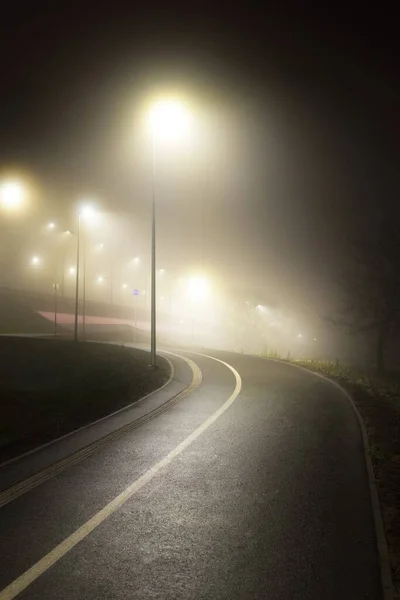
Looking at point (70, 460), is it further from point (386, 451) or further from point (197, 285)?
point (197, 285)

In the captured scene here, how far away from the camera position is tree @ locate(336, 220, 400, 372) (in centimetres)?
3181

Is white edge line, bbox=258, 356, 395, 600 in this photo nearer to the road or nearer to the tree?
the road

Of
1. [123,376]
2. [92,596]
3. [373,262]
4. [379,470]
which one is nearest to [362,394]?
[379,470]

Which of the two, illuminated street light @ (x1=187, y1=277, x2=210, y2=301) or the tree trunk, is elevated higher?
illuminated street light @ (x1=187, y1=277, x2=210, y2=301)

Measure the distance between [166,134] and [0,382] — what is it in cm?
1116

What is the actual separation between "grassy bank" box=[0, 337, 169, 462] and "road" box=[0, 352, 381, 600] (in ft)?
7.27

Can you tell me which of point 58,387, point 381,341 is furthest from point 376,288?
point 58,387

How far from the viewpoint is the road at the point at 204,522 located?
149 inches

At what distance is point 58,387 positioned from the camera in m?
15.0

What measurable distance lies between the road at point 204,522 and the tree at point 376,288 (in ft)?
85.4

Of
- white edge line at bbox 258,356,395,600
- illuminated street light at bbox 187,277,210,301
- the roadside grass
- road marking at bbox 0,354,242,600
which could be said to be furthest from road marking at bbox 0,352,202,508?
illuminated street light at bbox 187,277,210,301

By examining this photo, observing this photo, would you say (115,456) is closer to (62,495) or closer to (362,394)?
(62,495)

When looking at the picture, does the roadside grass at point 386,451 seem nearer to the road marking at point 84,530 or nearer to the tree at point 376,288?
the road marking at point 84,530

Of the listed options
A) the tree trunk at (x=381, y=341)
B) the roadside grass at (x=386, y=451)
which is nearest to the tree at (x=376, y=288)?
the tree trunk at (x=381, y=341)
